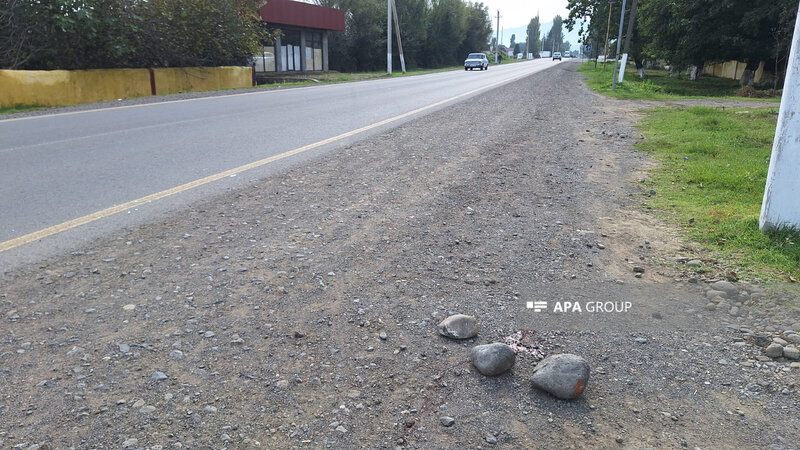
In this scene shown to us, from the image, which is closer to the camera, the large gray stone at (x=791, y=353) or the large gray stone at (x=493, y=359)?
the large gray stone at (x=493, y=359)

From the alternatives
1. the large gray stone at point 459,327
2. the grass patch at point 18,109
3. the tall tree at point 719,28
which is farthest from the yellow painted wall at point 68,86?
the tall tree at point 719,28

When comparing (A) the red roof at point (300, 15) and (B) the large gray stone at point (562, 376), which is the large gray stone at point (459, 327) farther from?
(A) the red roof at point (300, 15)

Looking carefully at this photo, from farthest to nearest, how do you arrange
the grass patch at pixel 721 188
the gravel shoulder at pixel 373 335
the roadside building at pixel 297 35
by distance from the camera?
the roadside building at pixel 297 35 < the grass patch at pixel 721 188 < the gravel shoulder at pixel 373 335

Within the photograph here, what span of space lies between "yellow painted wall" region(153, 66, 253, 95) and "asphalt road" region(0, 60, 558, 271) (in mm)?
5986

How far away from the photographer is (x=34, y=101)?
14.8 meters

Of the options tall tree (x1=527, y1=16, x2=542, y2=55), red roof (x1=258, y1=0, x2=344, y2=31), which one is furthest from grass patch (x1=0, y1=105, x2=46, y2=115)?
tall tree (x1=527, y1=16, x2=542, y2=55)

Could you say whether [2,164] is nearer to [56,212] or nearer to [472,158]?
[56,212]

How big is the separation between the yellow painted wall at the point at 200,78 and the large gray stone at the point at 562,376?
63.5 feet

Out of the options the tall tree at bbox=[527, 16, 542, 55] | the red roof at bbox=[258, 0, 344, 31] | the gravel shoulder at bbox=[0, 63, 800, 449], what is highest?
the tall tree at bbox=[527, 16, 542, 55]

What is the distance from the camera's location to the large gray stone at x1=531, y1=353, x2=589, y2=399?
2.45m

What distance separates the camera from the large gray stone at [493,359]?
8.57 feet

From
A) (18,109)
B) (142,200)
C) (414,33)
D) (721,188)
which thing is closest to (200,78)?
(18,109)

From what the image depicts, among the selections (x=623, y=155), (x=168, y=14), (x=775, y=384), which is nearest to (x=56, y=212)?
(x=775, y=384)

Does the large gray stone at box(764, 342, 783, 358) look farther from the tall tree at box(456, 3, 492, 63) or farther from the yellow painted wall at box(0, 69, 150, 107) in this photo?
the tall tree at box(456, 3, 492, 63)
